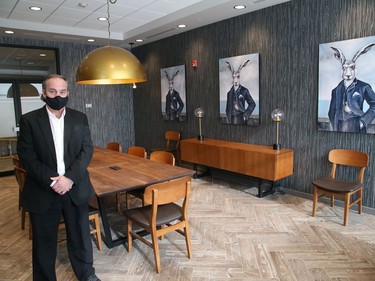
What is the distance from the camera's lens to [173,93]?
6.28 m

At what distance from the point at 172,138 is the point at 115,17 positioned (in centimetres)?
260

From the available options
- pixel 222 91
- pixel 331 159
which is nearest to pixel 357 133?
pixel 331 159

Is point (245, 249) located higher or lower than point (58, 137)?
lower

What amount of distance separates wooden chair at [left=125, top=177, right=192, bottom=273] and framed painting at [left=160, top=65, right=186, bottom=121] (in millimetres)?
3580

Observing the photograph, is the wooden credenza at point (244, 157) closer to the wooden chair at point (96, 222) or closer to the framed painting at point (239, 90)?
the framed painting at point (239, 90)

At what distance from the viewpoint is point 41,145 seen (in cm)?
203

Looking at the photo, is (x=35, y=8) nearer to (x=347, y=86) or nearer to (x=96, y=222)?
(x=96, y=222)

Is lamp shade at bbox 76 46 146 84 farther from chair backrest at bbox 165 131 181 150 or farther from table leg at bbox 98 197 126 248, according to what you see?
chair backrest at bbox 165 131 181 150

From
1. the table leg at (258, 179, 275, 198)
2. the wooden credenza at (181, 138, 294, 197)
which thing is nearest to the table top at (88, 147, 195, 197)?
the wooden credenza at (181, 138, 294, 197)

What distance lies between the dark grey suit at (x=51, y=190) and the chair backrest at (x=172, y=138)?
3.94 metres

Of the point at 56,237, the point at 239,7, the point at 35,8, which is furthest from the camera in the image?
the point at 35,8

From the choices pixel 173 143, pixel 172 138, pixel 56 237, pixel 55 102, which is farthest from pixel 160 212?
pixel 173 143

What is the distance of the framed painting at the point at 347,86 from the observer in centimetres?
346

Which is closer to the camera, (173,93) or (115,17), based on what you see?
(115,17)
